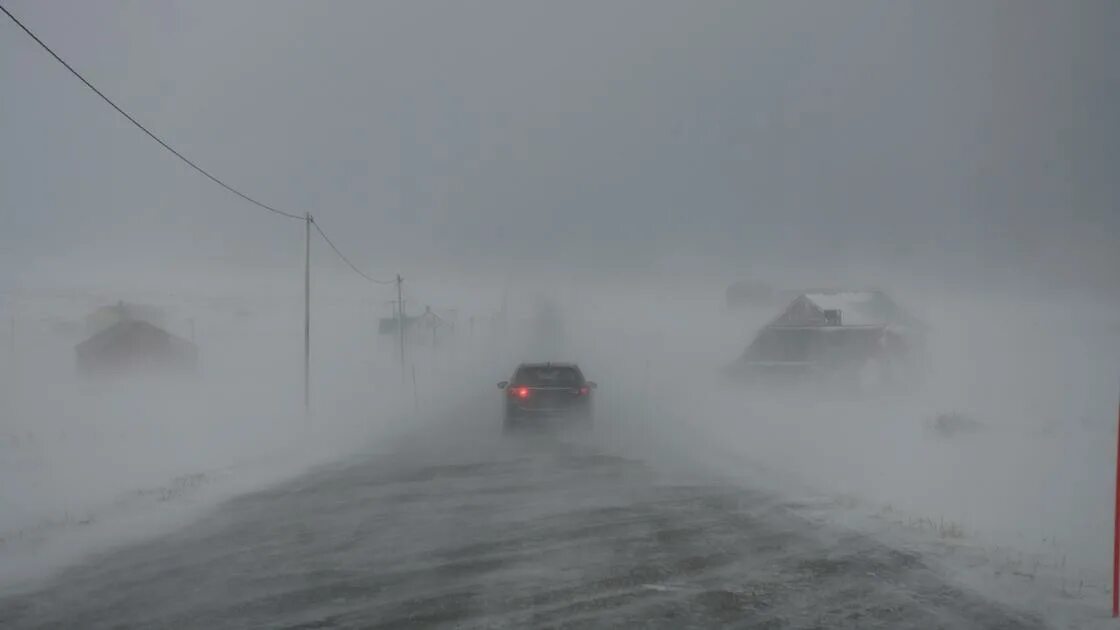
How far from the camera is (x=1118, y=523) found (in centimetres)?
723

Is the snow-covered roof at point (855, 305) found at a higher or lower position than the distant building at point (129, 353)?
higher

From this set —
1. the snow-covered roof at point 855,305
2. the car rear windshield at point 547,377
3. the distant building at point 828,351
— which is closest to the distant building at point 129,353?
the distant building at point 828,351

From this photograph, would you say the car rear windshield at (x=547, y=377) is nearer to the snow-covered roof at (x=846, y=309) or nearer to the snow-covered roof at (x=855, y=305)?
the snow-covered roof at (x=846, y=309)

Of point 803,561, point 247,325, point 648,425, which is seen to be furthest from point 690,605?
point 247,325

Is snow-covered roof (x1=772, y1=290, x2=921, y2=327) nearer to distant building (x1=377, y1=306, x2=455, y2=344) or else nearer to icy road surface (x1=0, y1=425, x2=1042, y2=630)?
icy road surface (x1=0, y1=425, x2=1042, y2=630)

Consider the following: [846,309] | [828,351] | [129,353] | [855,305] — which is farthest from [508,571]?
[129,353]

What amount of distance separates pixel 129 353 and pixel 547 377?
5337 centimetres

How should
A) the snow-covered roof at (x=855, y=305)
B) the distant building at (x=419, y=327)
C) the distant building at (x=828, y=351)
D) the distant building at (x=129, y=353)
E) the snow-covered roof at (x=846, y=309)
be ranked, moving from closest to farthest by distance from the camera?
1. the distant building at (x=828, y=351)
2. the snow-covered roof at (x=846, y=309)
3. the snow-covered roof at (x=855, y=305)
4. the distant building at (x=129, y=353)
5. the distant building at (x=419, y=327)

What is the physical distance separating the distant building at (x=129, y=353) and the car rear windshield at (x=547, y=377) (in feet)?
170

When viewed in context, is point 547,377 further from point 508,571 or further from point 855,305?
point 855,305

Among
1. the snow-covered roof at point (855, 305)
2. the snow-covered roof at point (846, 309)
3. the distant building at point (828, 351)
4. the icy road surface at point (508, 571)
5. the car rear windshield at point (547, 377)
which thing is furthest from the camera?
the snow-covered roof at point (855, 305)

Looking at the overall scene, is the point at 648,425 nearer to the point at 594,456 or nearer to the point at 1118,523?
the point at 594,456

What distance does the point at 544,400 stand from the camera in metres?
22.3

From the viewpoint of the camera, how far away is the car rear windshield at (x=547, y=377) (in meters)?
22.5
